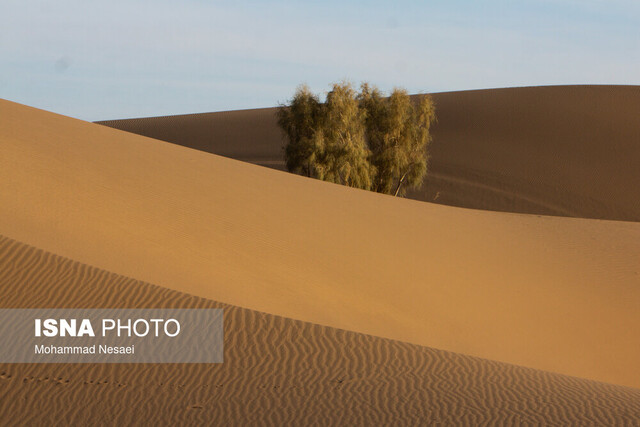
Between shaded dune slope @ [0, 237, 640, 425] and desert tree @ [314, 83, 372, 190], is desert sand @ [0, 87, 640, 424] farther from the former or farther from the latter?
desert tree @ [314, 83, 372, 190]

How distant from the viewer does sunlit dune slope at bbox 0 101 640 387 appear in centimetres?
1073

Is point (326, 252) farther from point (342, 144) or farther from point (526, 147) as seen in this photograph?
point (526, 147)

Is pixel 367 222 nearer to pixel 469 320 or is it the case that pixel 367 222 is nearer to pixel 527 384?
pixel 469 320

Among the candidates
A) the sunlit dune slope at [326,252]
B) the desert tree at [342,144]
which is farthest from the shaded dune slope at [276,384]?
the desert tree at [342,144]

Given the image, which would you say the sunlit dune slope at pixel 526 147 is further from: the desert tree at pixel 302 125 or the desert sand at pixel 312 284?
the desert sand at pixel 312 284

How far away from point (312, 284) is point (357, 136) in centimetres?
2310

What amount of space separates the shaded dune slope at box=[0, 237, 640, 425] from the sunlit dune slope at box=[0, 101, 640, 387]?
1.12 m

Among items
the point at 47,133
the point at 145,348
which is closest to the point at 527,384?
the point at 145,348

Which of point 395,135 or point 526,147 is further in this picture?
point 526,147

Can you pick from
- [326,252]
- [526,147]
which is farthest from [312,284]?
[526,147]

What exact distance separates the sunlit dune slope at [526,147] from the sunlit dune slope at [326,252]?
2248 centimetres

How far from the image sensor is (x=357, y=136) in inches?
1350

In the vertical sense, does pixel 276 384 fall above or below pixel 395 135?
below

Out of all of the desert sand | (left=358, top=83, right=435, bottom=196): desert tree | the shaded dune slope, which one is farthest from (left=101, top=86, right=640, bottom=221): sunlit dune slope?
the shaded dune slope
